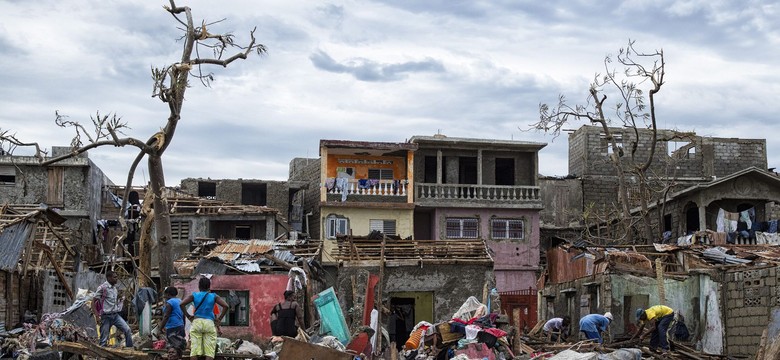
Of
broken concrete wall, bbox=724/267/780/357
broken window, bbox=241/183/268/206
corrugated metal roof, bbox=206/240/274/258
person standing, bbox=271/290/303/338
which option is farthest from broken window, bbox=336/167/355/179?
person standing, bbox=271/290/303/338

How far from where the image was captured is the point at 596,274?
25.8m

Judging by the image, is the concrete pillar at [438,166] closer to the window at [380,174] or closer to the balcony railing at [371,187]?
the balcony railing at [371,187]

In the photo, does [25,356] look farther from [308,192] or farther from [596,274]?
[308,192]

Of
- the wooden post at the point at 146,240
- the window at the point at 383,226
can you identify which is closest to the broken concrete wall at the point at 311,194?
the window at the point at 383,226

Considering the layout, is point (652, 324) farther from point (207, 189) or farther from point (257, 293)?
point (207, 189)

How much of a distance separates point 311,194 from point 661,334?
74.2ft

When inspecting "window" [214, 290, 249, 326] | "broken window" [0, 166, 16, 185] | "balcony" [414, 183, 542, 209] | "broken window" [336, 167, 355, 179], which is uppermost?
"broken window" [336, 167, 355, 179]

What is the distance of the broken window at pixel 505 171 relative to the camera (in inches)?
1571

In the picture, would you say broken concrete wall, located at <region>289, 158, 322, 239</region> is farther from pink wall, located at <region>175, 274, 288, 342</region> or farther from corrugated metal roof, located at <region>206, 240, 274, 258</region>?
pink wall, located at <region>175, 274, 288, 342</region>

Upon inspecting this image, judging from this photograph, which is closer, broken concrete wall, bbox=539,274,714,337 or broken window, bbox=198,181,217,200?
broken concrete wall, bbox=539,274,714,337

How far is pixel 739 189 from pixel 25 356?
80.0ft

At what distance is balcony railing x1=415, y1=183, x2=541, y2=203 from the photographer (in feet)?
125

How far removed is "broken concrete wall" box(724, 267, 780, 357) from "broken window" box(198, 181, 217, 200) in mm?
24321

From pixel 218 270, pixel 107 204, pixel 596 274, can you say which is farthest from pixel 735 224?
pixel 107 204
